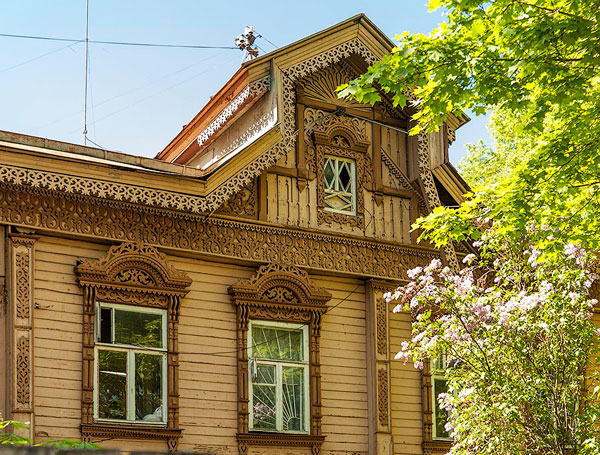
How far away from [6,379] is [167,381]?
2345 millimetres

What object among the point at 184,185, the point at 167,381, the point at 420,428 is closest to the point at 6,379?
the point at 167,381

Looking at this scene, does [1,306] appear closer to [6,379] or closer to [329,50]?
[6,379]

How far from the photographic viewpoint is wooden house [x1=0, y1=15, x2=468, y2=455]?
1377 centimetres

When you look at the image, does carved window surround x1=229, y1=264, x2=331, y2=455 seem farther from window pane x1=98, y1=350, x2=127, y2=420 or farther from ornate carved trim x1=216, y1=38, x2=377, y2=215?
window pane x1=98, y1=350, x2=127, y2=420

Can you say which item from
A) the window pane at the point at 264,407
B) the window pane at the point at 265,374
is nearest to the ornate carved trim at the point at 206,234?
the window pane at the point at 265,374

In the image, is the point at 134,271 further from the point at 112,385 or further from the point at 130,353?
the point at 112,385

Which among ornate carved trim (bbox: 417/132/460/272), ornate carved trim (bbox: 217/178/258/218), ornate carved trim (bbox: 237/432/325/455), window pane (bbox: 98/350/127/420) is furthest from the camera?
ornate carved trim (bbox: 417/132/460/272)

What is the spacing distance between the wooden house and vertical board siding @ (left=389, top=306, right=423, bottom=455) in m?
0.03

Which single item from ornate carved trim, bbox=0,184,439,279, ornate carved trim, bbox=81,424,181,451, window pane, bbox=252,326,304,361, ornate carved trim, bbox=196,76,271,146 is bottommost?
ornate carved trim, bbox=81,424,181,451

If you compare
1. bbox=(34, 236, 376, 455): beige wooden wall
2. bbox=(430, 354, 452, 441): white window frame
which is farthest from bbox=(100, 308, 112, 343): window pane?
bbox=(430, 354, 452, 441): white window frame

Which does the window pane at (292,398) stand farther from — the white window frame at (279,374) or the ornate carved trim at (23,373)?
the ornate carved trim at (23,373)

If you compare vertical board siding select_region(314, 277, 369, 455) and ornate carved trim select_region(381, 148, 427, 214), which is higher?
ornate carved trim select_region(381, 148, 427, 214)

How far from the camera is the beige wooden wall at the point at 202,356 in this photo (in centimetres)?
1366

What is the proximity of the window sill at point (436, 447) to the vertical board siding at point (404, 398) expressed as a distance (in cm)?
10
